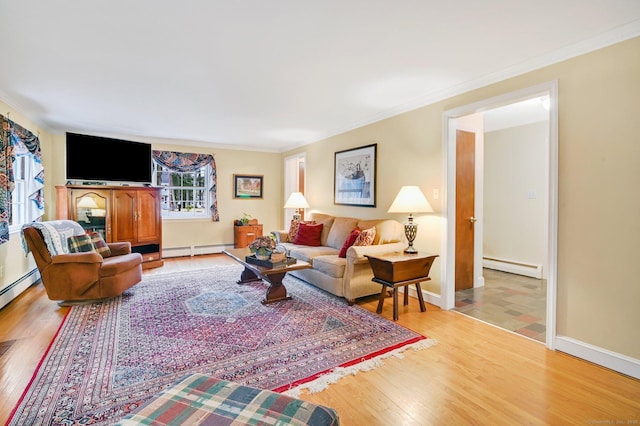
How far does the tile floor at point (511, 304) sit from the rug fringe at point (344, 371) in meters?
0.98

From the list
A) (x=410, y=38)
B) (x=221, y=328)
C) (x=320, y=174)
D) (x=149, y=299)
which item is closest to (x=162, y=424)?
(x=221, y=328)

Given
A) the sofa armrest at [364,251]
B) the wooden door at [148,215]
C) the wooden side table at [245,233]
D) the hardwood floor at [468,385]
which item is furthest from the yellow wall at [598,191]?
the wooden door at [148,215]

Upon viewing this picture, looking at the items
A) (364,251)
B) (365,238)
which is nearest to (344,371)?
(364,251)

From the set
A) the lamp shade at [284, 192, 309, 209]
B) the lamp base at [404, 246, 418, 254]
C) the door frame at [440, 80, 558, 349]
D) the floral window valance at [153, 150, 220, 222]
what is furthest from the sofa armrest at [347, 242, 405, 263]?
the floral window valance at [153, 150, 220, 222]

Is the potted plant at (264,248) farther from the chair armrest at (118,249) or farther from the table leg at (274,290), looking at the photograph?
the chair armrest at (118,249)

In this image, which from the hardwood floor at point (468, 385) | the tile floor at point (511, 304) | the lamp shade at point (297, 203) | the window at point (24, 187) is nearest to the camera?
the hardwood floor at point (468, 385)

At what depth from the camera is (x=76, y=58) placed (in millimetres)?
2646

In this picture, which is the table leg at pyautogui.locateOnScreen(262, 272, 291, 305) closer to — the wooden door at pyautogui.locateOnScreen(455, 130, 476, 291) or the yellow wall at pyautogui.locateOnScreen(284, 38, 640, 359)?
the wooden door at pyautogui.locateOnScreen(455, 130, 476, 291)

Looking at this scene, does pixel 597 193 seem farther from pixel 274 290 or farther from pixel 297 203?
pixel 297 203

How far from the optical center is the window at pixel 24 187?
4.15m

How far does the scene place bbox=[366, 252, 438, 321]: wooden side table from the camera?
3.09 m

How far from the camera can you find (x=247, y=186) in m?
7.04

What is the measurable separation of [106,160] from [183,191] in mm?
1547

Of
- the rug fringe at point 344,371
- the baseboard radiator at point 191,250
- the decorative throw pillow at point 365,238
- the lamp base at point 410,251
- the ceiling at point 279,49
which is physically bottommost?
the rug fringe at point 344,371
